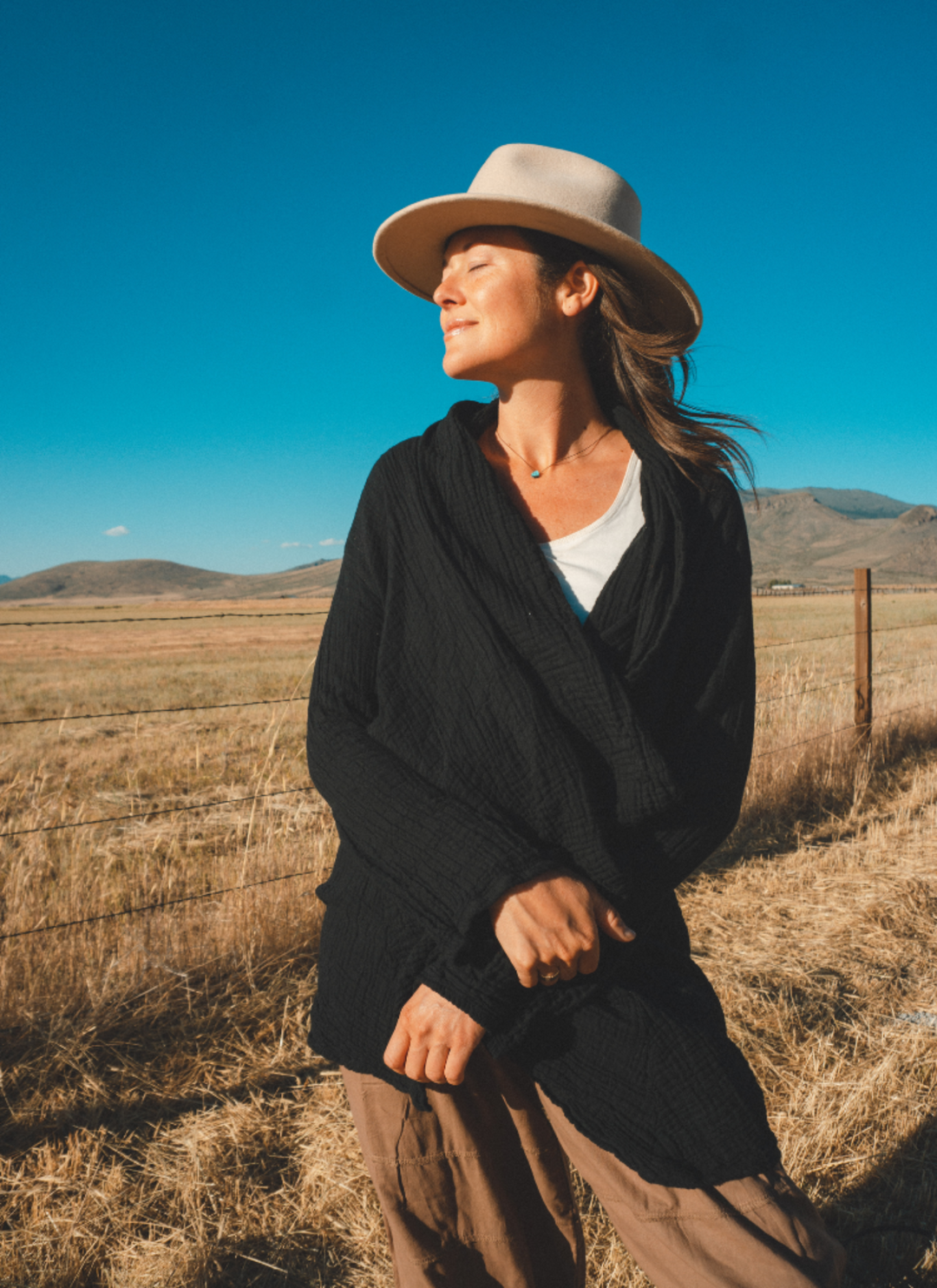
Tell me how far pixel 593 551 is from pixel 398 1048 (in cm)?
73

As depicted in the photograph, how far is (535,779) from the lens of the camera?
104 centimetres

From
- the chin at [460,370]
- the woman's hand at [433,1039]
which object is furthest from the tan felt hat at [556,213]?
the woman's hand at [433,1039]

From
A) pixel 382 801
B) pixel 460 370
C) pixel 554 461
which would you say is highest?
pixel 460 370

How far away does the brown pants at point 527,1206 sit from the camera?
3.22ft

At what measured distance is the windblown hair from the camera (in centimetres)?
130

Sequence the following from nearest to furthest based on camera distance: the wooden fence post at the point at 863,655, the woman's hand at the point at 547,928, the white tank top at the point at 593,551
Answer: the woman's hand at the point at 547,928 → the white tank top at the point at 593,551 → the wooden fence post at the point at 863,655

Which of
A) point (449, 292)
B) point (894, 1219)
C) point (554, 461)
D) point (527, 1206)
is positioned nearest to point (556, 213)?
point (449, 292)

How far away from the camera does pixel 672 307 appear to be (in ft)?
4.66

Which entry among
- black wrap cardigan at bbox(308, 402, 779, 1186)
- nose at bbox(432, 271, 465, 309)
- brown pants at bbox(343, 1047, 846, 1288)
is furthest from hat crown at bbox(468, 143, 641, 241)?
brown pants at bbox(343, 1047, 846, 1288)

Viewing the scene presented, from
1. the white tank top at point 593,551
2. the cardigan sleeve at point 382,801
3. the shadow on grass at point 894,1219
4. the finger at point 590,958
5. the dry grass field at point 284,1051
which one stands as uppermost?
the white tank top at point 593,551

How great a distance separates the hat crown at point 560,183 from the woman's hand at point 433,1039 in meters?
1.13

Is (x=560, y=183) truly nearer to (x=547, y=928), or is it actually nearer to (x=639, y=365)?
(x=639, y=365)

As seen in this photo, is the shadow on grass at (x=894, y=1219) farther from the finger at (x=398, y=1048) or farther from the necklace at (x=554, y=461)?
the necklace at (x=554, y=461)

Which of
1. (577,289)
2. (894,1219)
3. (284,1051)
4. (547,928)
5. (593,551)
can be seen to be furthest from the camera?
(284,1051)
